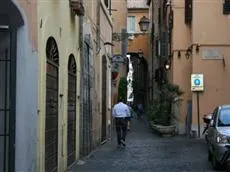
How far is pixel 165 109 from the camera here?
2955cm

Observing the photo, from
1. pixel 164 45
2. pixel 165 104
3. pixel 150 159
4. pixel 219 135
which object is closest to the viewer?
pixel 219 135

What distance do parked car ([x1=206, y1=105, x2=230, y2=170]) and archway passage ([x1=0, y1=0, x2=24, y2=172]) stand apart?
568 centimetres

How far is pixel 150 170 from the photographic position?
49.3 ft

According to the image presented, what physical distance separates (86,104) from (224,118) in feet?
15.9

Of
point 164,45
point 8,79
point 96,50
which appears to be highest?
point 164,45

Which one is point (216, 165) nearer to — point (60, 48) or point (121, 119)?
point (60, 48)

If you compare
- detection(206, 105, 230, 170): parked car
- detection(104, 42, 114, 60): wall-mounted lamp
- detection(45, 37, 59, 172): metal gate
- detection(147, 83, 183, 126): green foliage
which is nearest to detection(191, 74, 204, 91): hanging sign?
detection(147, 83, 183, 126): green foliage

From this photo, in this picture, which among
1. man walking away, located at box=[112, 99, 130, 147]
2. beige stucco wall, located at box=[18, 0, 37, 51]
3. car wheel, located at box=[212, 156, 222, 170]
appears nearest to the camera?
beige stucco wall, located at box=[18, 0, 37, 51]

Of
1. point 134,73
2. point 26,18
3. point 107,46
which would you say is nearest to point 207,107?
point 107,46

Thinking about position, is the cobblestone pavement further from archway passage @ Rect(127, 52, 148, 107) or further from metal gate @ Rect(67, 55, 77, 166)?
archway passage @ Rect(127, 52, 148, 107)

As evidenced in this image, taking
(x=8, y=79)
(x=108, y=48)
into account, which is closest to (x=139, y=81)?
(x=108, y=48)

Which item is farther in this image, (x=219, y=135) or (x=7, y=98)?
(x=219, y=135)

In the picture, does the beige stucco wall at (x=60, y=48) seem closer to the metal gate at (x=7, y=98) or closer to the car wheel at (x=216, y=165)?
the metal gate at (x=7, y=98)

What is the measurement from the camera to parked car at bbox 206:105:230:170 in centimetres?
1400
